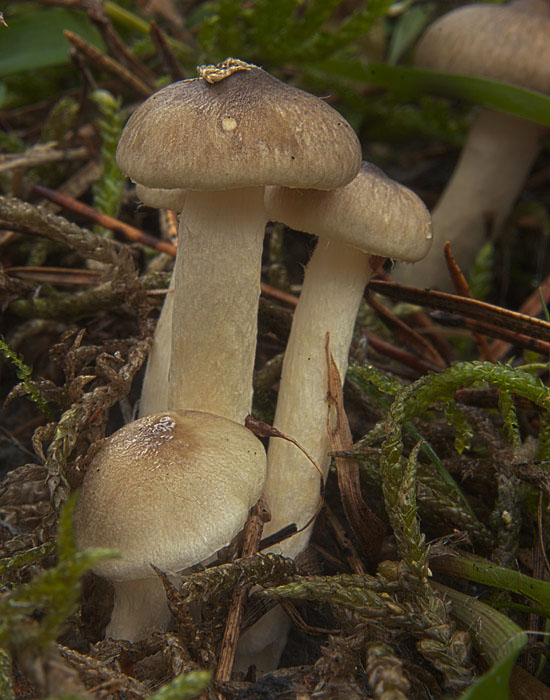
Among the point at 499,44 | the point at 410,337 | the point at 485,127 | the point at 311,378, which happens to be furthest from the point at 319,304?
the point at 485,127

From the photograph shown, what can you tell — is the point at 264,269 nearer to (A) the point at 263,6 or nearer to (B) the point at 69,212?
(B) the point at 69,212

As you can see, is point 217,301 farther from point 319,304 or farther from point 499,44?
point 499,44

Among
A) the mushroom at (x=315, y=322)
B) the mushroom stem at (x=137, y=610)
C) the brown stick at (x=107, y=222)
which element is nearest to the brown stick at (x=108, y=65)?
the brown stick at (x=107, y=222)

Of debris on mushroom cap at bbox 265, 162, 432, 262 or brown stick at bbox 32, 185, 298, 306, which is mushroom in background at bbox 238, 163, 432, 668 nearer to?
debris on mushroom cap at bbox 265, 162, 432, 262

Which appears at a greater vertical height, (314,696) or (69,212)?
(69,212)

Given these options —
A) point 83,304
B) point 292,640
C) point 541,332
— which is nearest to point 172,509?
point 292,640

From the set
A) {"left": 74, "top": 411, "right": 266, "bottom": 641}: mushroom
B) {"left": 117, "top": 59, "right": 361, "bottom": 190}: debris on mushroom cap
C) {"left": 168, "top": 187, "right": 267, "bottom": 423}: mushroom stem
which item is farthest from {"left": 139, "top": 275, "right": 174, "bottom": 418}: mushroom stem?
{"left": 117, "top": 59, "right": 361, "bottom": 190}: debris on mushroom cap
